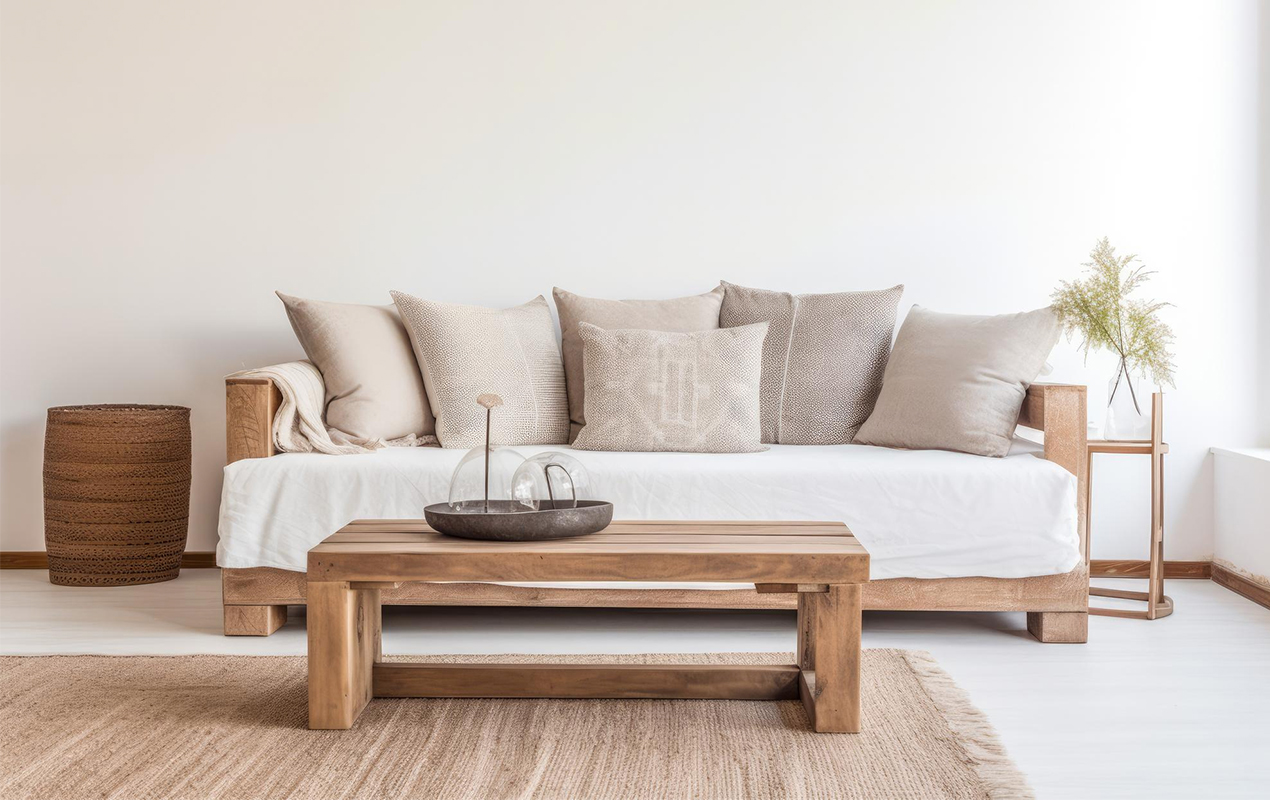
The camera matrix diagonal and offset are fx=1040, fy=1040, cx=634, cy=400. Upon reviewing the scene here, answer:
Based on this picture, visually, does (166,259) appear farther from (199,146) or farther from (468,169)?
(468,169)

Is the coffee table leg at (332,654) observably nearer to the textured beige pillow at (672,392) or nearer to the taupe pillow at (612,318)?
the textured beige pillow at (672,392)

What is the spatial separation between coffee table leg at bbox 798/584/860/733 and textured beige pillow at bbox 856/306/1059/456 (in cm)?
120

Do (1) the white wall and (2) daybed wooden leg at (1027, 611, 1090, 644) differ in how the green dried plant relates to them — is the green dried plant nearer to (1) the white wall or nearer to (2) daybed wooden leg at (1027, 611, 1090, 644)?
(1) the white wall

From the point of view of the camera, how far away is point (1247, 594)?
3.43m

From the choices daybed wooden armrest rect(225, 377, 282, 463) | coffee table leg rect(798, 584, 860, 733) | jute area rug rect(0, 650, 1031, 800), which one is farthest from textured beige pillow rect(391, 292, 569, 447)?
coffee table leg rect(798, 584, 860, 733)

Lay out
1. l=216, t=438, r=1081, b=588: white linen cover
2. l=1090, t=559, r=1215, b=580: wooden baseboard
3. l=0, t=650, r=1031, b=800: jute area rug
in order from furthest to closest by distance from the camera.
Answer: l=1090, t=559, r=1215, b=580: wooden baseboard < l=216, t=438, r=1081, b=588: white linen cover < l=0, t=650, r=1031, b=800: jute area rug

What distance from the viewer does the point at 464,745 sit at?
2031 millimetres

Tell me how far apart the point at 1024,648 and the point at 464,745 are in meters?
1.60

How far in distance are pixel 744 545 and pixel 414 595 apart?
1.19 m

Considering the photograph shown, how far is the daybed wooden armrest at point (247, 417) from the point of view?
9.73ft

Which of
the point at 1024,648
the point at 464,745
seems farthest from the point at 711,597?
the point at 464,745

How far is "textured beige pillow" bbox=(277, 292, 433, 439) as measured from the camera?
3289mm

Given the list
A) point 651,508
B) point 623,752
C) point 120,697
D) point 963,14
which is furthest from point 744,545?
point 963,14

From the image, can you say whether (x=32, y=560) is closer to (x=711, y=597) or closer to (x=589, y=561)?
(x=711, y=597)
